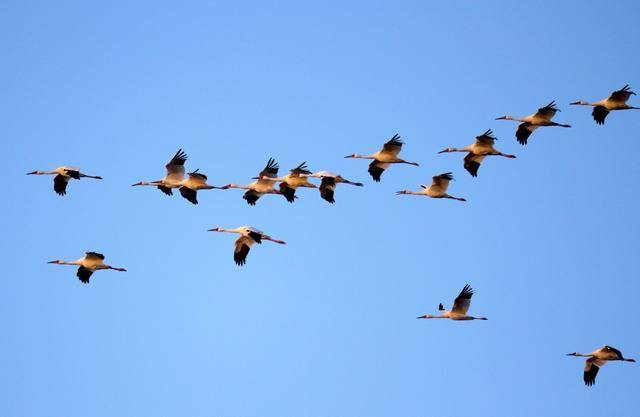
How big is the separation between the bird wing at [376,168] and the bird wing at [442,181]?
1638 mm

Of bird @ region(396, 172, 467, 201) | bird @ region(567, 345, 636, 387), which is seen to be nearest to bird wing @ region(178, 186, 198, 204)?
bird @ region(396, 172, 467, 201)

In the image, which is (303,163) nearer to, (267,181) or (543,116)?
(267,181)

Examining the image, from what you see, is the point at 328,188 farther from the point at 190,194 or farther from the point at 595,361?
the point at 595,361

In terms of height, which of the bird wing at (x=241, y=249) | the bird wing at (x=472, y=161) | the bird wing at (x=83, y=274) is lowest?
the bird wing at (x=83, y=274)

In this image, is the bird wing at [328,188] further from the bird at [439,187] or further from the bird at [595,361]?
the bird at [595,361]

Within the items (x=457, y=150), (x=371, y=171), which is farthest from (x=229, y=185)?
(x=457, y=150)

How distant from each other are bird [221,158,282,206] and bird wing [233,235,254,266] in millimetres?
2369

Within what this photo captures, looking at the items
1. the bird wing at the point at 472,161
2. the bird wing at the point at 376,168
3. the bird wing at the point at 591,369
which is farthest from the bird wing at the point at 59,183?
the bird wing at the point at 591,369

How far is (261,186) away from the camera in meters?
43.1

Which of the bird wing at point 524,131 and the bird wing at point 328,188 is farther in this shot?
the bird wing at point 524,131

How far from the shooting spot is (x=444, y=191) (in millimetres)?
42188

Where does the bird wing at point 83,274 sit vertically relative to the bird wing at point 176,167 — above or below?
below

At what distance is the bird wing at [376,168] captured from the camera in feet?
140

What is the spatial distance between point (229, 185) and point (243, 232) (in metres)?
3.30
